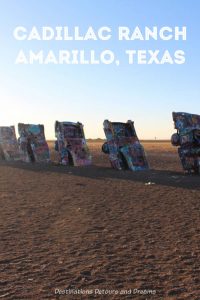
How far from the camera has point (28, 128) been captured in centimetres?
3212

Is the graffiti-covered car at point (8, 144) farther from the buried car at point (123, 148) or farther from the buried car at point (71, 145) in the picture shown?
the buried car at point (123, 148)

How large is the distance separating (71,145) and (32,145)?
533 cm

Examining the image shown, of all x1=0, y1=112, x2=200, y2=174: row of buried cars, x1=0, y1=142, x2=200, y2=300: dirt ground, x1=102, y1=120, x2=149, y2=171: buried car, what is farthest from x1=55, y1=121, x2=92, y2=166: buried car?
x1=0, y1=142, x2=200, y2=300: dirt ground

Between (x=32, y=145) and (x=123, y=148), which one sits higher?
(x=123, y=148)

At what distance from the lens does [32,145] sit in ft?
105

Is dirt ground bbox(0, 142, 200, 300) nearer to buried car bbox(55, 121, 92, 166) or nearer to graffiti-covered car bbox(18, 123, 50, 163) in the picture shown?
buried car bbox(55, 121, 92, 166)

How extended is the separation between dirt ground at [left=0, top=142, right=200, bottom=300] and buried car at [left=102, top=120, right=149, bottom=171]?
292 inches

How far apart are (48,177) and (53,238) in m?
12.3

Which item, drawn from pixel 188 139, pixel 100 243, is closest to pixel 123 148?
pixel 188 139

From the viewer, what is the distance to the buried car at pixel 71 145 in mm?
27531

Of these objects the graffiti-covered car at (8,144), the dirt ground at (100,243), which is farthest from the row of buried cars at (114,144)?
the dirt ground at (100,243)

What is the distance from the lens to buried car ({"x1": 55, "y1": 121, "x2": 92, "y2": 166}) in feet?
90.3

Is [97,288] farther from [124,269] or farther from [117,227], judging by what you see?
[117,227]

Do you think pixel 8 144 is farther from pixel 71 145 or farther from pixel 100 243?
pixel 100 243
